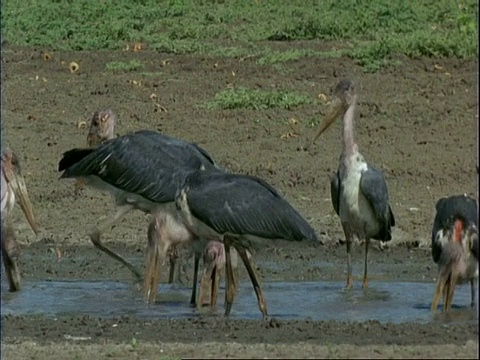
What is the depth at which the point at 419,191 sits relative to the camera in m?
11.0

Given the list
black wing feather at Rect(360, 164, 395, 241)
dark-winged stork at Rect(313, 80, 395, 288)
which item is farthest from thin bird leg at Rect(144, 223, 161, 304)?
black wing feather at Rect(360, 164, 395, 241)

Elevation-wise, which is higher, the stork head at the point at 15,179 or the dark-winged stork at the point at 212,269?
the stork head at the point at 15,179

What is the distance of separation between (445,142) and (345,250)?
2.37 metres

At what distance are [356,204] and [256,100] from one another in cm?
376

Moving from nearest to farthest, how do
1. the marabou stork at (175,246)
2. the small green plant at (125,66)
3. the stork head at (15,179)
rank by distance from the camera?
the marabou stork at (175,246) < the stork head at (15,179) < the small green plant at (125,66)

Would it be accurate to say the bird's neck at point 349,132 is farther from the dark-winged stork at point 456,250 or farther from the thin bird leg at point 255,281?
the thin bird leg at point 255,281

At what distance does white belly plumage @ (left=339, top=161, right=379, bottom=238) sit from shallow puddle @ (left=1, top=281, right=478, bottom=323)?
0.39 meters

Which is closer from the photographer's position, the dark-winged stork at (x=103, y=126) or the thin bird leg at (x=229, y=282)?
the thin bird leg at (x=229, y=282)

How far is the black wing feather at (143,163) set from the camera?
846cm

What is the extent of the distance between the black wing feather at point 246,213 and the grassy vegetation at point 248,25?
6.12 m

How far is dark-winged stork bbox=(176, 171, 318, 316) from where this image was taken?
25.6 feet

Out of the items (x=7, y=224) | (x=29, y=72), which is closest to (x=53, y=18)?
(x=29, y=72)

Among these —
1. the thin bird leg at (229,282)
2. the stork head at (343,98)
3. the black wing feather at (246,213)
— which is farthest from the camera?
the stork head at (343,98)

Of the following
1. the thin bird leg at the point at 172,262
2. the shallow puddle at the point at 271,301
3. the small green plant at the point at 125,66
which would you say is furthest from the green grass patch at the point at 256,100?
the shallow puddle at the point at 271,301
